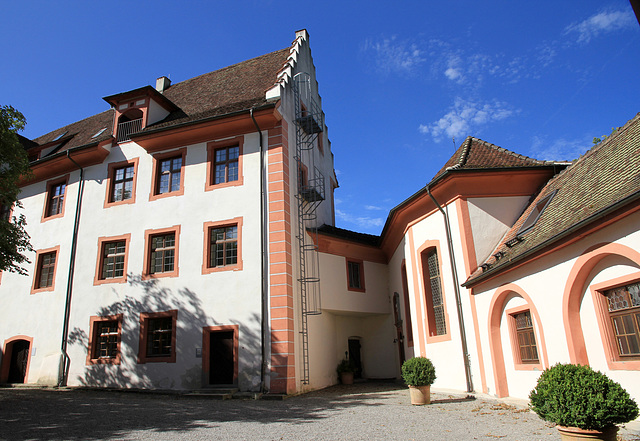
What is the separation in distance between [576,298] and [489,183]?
5783 mm

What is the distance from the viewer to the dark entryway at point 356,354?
21.5 m

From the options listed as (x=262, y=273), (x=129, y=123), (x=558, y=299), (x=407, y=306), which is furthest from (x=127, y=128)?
(x=558, y=299)

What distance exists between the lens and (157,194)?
18.7 meters

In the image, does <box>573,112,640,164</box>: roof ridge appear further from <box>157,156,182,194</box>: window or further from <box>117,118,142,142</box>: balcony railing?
<box>117,118,142,142</box>: balcony railing

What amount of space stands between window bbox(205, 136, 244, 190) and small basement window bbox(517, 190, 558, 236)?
984 cm

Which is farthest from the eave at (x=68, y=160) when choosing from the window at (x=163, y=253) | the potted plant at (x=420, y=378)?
the potted plant at (x=420, y=378)

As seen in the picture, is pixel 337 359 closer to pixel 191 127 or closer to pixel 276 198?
pixel 276 198

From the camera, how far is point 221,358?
626 inches

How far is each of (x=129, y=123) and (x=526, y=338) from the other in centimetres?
1728

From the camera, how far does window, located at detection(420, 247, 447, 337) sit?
51.8 feet

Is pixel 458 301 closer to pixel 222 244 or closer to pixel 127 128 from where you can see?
pixel 222 244

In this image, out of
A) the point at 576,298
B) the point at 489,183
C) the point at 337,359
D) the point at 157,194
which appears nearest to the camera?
the point at 576,298

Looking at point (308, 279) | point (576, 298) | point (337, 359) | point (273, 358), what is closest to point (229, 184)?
point (308, 279)

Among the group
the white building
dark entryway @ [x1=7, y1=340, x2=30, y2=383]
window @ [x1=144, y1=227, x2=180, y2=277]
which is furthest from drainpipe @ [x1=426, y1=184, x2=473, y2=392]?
dark entryway @ [x1=7, y1=340, x2=30, y2=383]
